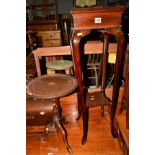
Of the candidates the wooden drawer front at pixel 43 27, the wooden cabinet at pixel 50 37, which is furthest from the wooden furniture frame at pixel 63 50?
the wooden drawer front at pixel 43 27

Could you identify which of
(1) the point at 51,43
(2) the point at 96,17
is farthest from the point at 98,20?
(1) the point at 51,43

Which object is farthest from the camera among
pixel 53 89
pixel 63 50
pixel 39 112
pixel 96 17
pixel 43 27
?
pixel 43 27

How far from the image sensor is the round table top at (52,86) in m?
1.31

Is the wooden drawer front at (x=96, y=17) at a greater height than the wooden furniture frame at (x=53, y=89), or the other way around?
the wooden drawer front at (x=96, y=17)

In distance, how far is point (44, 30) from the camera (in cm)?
522

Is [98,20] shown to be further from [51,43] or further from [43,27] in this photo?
[43,27]

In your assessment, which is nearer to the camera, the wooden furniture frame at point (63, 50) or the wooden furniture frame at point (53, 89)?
the wooden furniture frame at point (53, 89)

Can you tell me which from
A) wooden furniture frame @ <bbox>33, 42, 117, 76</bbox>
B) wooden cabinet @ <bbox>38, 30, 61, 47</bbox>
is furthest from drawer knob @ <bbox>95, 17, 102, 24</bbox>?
wooden cabinet @ <bbox>38, 30, 61, 47</bbox>

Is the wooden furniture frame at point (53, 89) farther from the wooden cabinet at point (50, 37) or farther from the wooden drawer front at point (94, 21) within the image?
the wooden cabinet at point (50, 37)

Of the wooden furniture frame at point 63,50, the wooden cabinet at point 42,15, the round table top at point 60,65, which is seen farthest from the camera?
the wooden cabinet at point 42,15

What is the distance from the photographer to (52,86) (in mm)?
1423

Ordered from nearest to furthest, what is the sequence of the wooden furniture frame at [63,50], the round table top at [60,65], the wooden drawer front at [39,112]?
1. the wooden drawer front at [39,112]
2. the wooden furniture frame at [63,50]
3. the round table top at [60,65]
